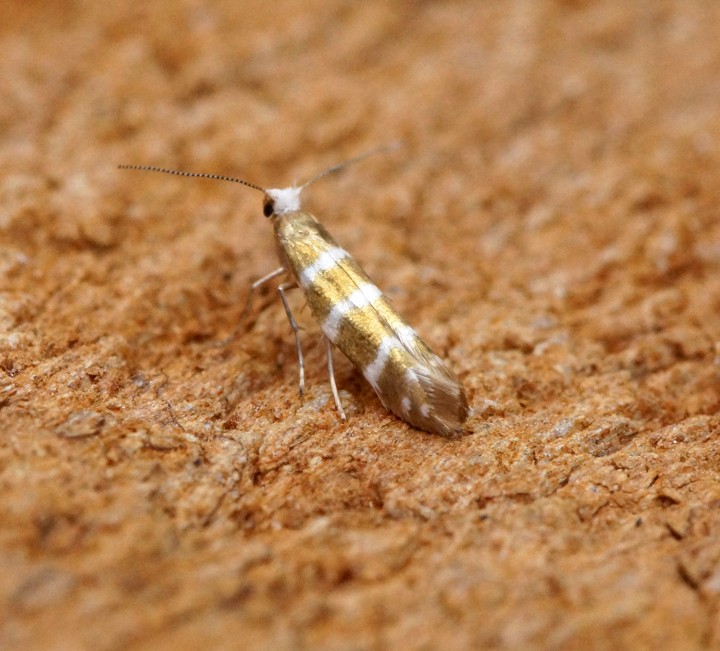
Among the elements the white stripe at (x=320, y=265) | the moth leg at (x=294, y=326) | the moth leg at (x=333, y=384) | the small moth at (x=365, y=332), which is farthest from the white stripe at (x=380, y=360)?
the white stripe at (x=320, y=265)

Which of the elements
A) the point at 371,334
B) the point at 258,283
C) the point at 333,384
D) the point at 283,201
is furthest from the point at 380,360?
the point at 283,201

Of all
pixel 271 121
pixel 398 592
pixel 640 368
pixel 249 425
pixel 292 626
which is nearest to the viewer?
pixel 292 626

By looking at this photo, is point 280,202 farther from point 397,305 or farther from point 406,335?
point 406,335

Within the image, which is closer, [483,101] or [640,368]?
[640,368]

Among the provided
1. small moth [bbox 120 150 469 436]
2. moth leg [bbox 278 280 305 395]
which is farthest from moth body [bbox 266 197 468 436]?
moth leg [bbox 278 280 305 395]

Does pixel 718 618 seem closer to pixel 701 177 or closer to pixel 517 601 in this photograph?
pixel 517 601

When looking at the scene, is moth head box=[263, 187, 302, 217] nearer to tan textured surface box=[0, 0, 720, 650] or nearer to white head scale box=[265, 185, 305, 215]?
white head scale box=[265, 185, 305, 215]

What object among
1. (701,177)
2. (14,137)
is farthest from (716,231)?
(14,137)
